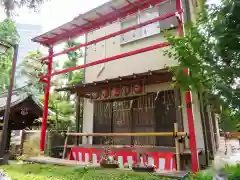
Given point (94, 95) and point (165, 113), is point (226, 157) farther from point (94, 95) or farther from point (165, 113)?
point (94, 95)

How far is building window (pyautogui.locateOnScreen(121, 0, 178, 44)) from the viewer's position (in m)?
9.01

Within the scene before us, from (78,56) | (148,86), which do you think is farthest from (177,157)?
(78,56)

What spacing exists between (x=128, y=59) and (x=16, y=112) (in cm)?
592

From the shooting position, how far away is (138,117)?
355 inches

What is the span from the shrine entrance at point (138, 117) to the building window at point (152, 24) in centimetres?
289

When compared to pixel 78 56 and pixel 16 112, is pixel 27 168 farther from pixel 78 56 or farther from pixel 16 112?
pixel 78 56

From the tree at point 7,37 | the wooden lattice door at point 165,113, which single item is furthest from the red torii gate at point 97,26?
the tree at point 7,37

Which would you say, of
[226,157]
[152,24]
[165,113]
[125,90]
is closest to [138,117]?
[165,113]

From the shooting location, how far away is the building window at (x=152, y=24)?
901 cm

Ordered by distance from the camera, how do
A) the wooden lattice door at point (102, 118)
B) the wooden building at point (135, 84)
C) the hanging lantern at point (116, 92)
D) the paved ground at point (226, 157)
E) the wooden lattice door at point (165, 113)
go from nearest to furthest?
Result: the paved ground at point (226, 157) < the wooden building at point (135, 84) < the wooden lattice door at point (165, 113) < the hanging lantern at point (116, 92) < the wooden lattice door at point (102, 118)

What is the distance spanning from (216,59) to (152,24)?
323 inches

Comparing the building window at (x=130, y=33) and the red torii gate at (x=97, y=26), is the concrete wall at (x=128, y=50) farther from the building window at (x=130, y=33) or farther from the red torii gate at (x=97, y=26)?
the red torii gate at (x=97, y=26)

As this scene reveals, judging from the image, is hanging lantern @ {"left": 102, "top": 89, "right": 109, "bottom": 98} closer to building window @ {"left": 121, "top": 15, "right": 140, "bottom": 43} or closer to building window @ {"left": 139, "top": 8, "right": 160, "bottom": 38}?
building window @ {"left": 121, "top": 15, "right": 140, "bottom": 43}

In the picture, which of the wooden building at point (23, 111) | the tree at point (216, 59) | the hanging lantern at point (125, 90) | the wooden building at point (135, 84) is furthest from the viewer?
the wooden building at point (23, 111)
